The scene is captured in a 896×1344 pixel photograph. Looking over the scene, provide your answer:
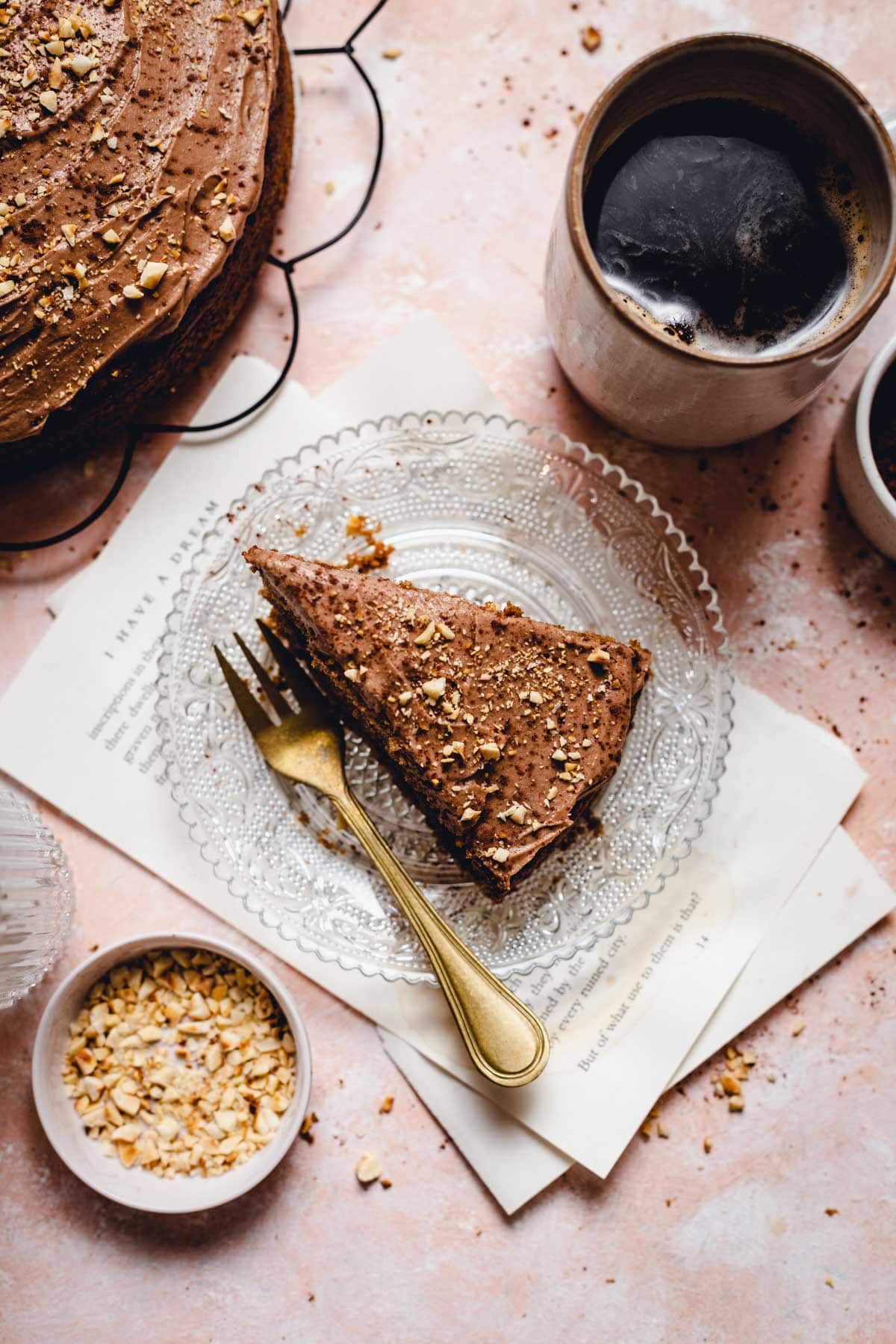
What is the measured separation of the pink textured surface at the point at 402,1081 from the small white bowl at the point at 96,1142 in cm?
10

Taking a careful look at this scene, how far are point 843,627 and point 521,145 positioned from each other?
103cm

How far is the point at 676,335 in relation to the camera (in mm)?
1399

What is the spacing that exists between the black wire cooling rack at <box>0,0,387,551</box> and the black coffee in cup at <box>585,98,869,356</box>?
0.52 metres

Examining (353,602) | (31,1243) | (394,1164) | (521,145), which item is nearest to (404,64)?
(521,145)

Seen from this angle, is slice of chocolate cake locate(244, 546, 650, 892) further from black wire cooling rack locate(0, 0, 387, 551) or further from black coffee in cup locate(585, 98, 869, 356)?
black coffee in cup locate(585, 98, 869, 356)

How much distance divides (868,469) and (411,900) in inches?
39.4

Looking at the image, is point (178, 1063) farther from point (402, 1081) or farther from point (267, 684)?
point (267, 684)

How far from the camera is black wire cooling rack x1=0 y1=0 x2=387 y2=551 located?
1.67 m

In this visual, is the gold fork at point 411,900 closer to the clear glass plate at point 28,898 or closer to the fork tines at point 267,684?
the fork tines at point 267,684

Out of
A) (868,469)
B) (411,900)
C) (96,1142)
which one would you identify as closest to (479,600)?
(411,900)

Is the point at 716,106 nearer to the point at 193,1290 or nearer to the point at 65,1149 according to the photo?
the point at 65,1149

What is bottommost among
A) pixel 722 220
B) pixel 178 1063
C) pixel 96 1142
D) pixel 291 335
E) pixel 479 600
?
pixel 96 1142

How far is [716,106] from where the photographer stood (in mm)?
1399

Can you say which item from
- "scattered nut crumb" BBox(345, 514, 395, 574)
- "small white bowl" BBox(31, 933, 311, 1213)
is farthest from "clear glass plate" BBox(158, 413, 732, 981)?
"small white bowl" BBox(31, 933, 311, 1213)
